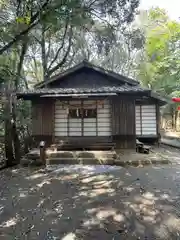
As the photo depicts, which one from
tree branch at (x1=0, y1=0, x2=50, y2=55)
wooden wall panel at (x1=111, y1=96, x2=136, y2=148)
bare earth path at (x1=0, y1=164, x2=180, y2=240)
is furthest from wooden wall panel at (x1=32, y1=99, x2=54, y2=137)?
tree branch at (x1=0, y1=0, x2=50, y2=55)

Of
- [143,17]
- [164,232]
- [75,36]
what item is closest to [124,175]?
[164,232]

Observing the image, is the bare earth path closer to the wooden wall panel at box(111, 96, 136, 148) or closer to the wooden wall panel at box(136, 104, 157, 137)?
the wooden wall panel at box(111, 96, 136, 148)

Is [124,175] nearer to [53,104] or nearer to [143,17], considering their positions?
[53,104]

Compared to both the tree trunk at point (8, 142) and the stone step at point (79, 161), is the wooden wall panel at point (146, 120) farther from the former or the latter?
the tree trunk at point (8, 142)

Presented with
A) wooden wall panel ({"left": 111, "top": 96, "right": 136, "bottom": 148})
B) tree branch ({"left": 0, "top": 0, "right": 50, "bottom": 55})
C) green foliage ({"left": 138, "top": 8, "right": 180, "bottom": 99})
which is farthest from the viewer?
green foliage ({"left": 138, "top": 8, "right": 180, "bottom": 99})

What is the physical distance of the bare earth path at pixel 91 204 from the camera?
3.27 meters

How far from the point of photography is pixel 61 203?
174 inches

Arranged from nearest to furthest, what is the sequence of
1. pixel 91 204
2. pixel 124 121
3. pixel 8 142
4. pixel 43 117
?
pixel 91 204, pixel 8 142, pixel 124 121, pixel 43 117

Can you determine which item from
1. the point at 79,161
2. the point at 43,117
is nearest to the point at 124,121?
the point at 79,161

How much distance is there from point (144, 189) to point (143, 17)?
22.8 m

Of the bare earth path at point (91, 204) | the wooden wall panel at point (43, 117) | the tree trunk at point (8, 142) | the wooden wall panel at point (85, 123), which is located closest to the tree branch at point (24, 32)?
the tree trunk at point (8, 142)

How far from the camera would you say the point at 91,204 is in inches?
170

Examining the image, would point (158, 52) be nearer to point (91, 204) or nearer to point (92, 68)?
point (92, 68)

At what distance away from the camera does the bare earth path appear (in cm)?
327
